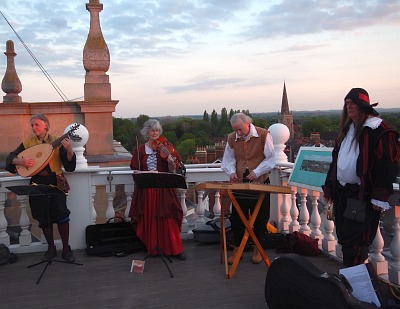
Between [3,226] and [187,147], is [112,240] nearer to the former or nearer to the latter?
[3,226]

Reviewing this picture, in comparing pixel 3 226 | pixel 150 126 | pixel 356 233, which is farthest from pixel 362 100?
pixel 3 226

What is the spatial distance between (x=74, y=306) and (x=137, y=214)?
1.51 metres

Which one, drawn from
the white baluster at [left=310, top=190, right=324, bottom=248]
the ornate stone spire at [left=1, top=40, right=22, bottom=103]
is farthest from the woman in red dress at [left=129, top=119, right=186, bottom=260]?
the ornate stone spire at [left=1, top=40, right=22, bottom=103]

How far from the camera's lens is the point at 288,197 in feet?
19.1

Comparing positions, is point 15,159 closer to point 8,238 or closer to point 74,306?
point 8,238

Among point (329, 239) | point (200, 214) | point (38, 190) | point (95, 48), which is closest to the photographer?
point (38, 190)

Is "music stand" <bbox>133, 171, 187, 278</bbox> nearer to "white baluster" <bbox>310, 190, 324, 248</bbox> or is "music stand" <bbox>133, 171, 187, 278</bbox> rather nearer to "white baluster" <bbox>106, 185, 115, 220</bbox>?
"white baluster" <bbox>106, 185, 115, 220</bbox>

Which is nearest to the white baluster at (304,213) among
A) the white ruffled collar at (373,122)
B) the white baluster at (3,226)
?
the white ruffled collar at (373,122)

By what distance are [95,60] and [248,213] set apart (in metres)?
5.78

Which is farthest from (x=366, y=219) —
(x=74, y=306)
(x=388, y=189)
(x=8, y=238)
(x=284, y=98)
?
(x=284, y=98)

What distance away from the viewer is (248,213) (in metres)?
4.95

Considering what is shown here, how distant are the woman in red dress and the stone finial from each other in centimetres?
482

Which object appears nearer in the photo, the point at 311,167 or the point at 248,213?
the point at 311,167

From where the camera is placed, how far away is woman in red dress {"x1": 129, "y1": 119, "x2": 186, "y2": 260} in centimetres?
506
